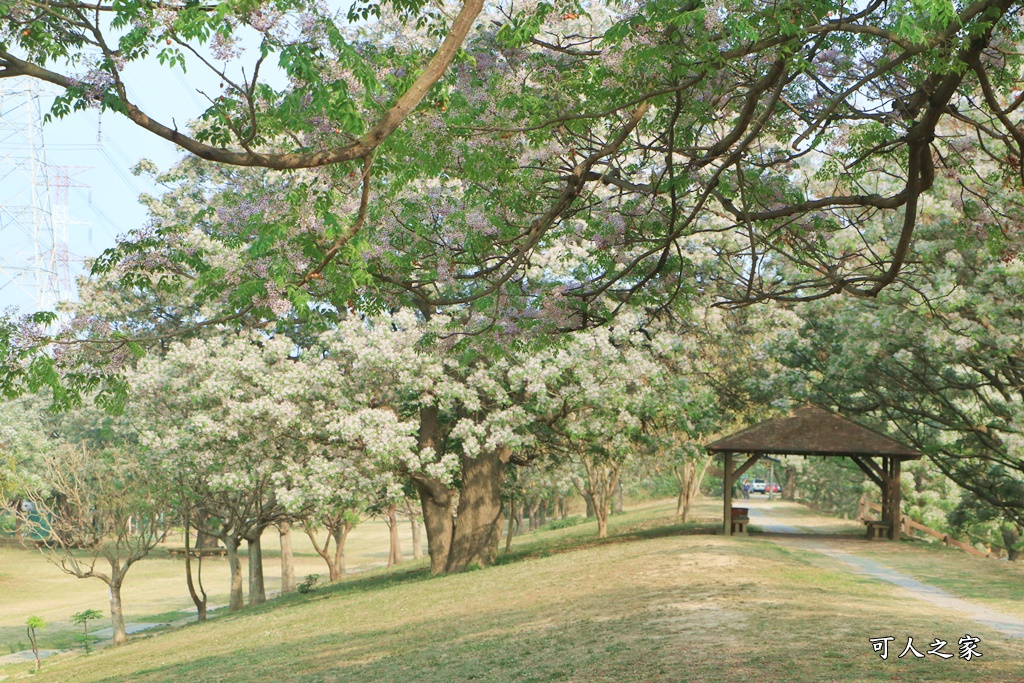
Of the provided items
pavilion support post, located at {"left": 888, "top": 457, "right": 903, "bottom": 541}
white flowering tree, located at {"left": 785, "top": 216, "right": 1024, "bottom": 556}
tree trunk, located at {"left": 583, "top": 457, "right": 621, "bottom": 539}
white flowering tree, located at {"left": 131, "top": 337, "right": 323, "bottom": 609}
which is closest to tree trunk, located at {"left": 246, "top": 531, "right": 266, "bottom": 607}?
white flowering tree, located at {"left": 131, "top": 337, "right": 323, "bottom": 609}

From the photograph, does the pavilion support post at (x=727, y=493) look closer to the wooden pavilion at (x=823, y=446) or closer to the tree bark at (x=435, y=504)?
the wooden pavilion at (x=823, y=446)

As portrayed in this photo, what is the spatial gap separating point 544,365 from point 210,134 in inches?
567

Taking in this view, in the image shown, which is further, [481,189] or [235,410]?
[235,410]

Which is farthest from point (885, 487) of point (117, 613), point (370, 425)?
point (117, 613)

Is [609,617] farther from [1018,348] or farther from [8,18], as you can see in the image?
[8,18]

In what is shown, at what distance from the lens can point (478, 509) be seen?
23.8 meters

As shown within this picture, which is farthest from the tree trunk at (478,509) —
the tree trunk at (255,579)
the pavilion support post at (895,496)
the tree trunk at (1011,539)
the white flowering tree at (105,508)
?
the tree trunk at (1011,539)

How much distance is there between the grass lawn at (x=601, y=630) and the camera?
30.3 feet

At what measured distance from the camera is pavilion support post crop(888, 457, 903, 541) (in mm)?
24361

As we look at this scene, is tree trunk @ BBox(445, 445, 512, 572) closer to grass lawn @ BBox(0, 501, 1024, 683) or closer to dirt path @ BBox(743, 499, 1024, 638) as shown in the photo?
grass lawn @ BBox(0, 501, 1024, 683)

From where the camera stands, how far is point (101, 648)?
22.8m

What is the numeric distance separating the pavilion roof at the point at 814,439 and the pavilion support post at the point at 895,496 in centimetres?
41

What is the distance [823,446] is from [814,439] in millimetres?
314

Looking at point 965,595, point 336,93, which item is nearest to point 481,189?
point 336,93
